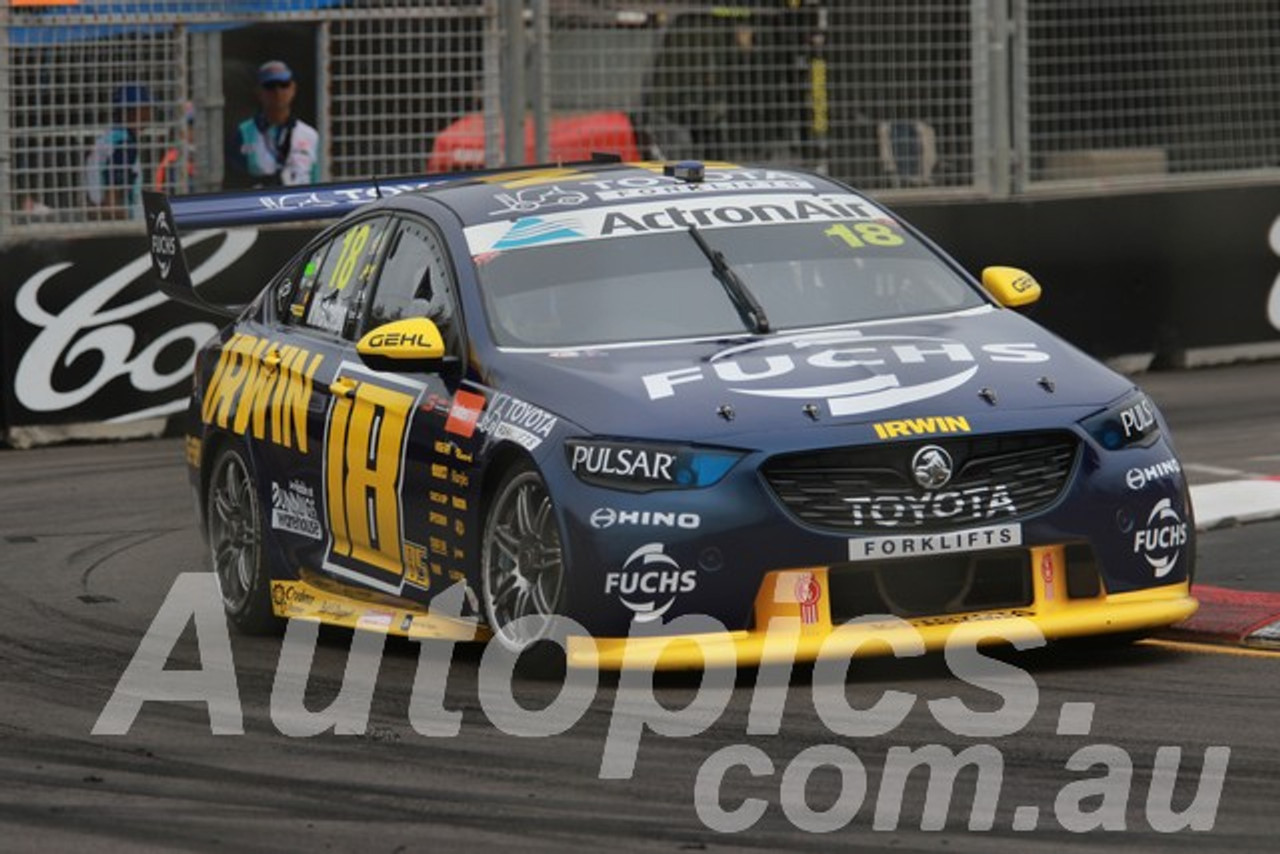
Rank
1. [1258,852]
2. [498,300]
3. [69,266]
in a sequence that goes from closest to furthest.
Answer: [1258,852]
[498,300]
[69,266]

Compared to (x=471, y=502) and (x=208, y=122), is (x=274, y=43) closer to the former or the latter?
(x=208, y=122)

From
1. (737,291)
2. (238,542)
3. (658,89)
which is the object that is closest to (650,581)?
(737,291)

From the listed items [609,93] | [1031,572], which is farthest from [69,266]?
[1031,572]

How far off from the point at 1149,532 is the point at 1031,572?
0.40 meters

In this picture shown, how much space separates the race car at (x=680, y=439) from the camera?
783 cm

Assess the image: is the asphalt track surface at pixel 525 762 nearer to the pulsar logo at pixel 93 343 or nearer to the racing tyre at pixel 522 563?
the racing tyre at pixel 522 563

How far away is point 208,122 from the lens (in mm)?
15750

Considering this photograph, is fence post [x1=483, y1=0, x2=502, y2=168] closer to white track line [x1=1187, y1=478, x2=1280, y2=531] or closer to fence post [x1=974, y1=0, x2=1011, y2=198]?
fence post [x1=974, y1=0, x2=1011, y2=198]

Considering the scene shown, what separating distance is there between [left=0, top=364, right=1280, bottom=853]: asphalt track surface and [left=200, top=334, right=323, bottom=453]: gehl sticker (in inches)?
28.5

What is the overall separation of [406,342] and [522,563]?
2.96ft

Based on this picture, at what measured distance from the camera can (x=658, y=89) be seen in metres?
16.2

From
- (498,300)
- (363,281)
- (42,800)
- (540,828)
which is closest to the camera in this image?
(540,828)

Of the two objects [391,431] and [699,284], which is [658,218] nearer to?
[699,284]

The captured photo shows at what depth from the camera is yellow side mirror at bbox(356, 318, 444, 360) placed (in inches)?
341
